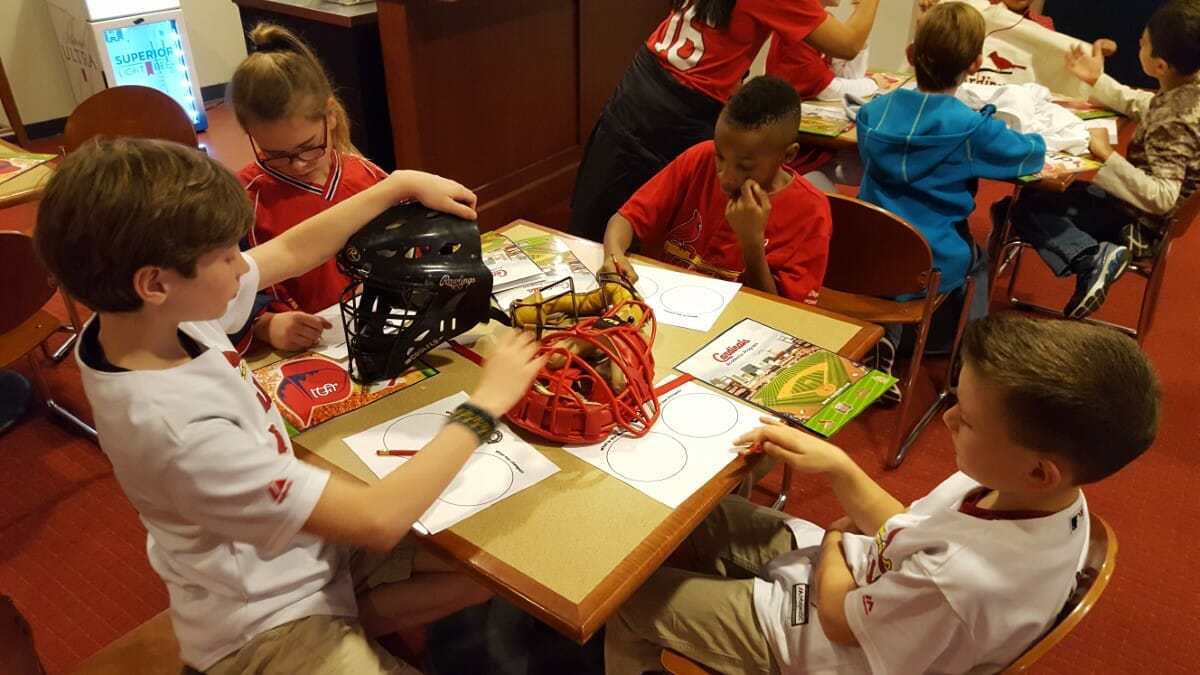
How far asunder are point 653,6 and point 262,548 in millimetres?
3795

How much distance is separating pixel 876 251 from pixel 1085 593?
47.4 inches

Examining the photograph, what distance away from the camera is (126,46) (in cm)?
446

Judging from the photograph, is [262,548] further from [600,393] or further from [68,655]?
[68,655]

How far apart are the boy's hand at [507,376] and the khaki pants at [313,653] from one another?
21 centimetres

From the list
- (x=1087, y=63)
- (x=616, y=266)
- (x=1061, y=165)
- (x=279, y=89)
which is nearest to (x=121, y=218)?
(x=279, y=89)

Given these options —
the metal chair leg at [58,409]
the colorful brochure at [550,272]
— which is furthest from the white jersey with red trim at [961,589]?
the metal chair leg at [58,409]

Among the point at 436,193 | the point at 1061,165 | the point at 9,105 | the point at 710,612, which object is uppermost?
the point at 436,193

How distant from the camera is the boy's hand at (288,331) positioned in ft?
4.43

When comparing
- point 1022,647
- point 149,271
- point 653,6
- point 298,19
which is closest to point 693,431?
point 1022,647

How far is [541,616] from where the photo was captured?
0.90 meters

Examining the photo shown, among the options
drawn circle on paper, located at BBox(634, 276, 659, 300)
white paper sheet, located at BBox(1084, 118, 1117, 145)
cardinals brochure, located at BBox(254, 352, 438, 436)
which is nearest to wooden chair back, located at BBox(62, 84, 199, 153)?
cardinals brochure, located at BBox(254, 352, 438, 436)

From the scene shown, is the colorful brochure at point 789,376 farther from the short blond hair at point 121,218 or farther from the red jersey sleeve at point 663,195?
the short blond hair at point 121,218

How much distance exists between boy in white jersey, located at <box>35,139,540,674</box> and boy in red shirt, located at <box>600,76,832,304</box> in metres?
0.73

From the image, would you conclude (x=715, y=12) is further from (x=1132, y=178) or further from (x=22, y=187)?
(x=22, y=187)
